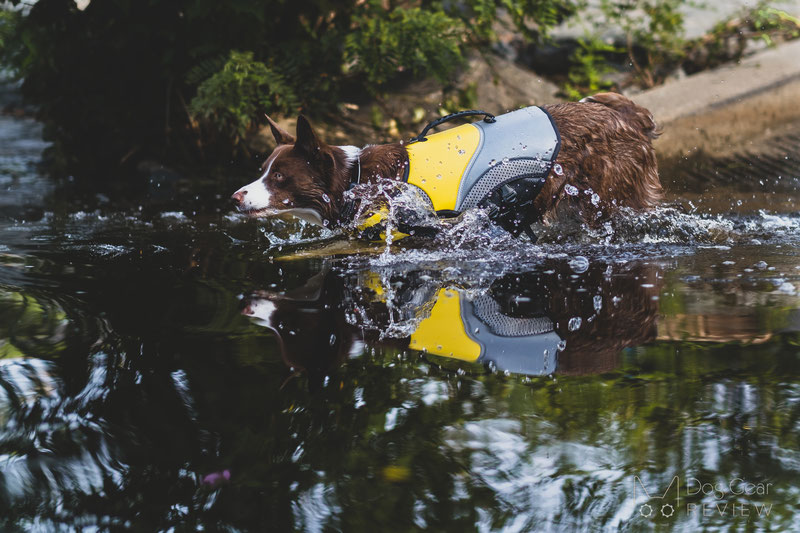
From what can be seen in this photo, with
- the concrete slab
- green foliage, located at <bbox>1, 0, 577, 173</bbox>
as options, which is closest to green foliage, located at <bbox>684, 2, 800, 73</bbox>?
the concrete slab

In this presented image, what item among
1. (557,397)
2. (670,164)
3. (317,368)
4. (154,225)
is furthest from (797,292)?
(154,225)

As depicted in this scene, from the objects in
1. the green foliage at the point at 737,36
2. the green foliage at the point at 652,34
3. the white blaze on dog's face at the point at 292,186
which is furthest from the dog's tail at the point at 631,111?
the green foliage at the point at 737,36

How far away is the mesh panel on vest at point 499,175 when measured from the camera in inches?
191

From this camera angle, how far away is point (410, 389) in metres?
3.11

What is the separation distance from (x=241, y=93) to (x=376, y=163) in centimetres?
303

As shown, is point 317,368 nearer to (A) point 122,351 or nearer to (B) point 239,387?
(B) point 239,387

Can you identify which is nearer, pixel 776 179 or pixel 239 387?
pixel 239 387

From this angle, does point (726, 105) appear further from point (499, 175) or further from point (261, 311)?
point (261, 311)

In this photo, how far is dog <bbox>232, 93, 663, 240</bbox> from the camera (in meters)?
4.86

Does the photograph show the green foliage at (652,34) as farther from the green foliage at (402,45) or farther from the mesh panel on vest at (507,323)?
the mesh panel on vest at (507,323)

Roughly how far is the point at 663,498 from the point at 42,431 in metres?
2.23

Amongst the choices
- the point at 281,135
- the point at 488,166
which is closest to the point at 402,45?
the point at 281,135

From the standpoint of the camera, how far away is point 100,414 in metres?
3.02

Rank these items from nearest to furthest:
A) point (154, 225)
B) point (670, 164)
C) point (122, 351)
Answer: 1. point (122, 351)
2. point (154, 225)
3. point (670, 164)
